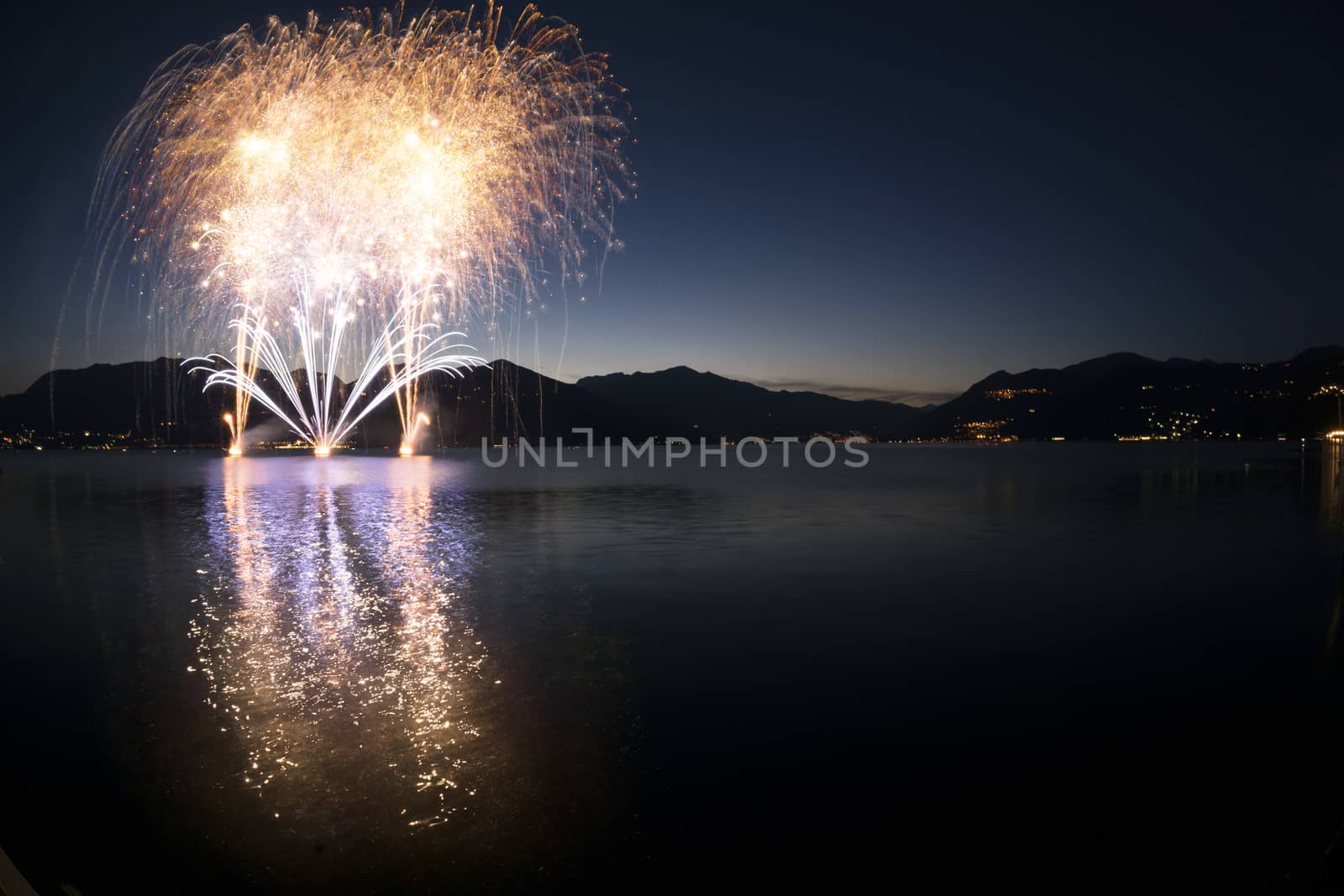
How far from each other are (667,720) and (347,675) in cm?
390

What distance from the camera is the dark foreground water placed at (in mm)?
4988

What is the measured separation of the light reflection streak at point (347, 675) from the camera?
5883mm

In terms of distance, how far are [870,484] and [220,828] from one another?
47.9m

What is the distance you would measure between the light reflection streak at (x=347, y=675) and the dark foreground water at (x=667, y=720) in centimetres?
5

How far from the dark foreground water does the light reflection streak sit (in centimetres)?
5

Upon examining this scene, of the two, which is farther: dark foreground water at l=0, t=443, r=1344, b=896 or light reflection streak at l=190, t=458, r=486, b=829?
light reflection streak at l=190, t=458, r=486, b=829

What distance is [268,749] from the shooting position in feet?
21.7

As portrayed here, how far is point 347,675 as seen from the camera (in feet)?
28.9

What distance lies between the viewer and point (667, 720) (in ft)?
24.6

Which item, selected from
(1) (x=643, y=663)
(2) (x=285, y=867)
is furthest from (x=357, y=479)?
(2) (x=285, y=867)

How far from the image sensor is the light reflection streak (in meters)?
5.88

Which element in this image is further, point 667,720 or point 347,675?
point 347,675

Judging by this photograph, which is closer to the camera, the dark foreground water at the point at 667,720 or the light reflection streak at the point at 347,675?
the dark foreground water at the point at 667,720

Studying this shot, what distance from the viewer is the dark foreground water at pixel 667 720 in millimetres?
4988
